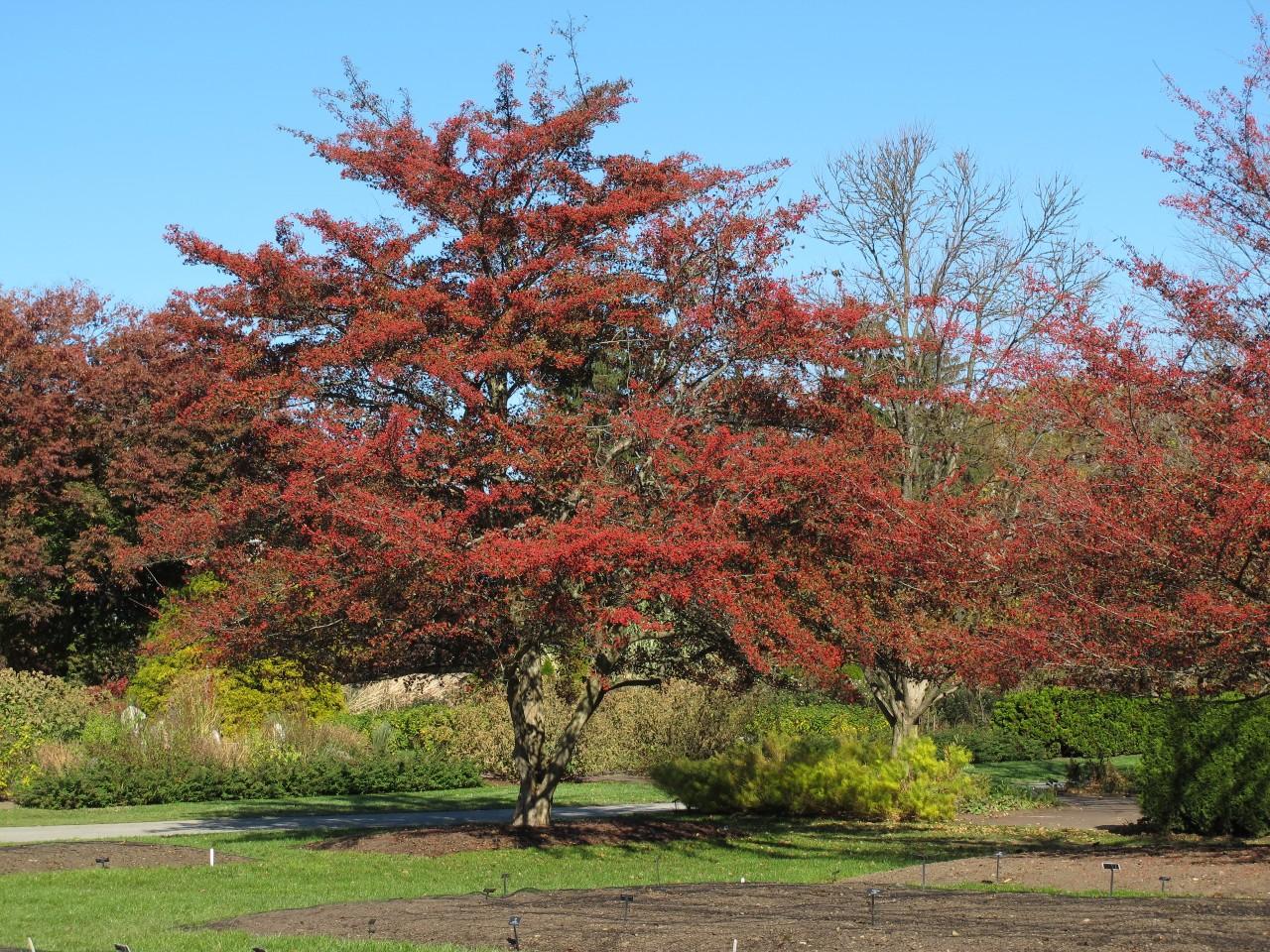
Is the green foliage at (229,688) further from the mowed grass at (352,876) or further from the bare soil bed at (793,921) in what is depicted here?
the bare soil bed at (793,921)

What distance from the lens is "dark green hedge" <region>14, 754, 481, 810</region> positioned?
18062mm

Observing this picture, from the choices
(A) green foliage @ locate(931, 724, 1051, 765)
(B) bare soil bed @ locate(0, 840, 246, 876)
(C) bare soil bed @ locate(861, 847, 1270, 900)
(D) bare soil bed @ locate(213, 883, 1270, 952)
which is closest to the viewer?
(D) bare soil bed @ locate(213, 883, 1270, 952)

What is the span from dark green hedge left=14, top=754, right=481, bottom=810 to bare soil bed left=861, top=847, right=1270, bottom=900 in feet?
38.7

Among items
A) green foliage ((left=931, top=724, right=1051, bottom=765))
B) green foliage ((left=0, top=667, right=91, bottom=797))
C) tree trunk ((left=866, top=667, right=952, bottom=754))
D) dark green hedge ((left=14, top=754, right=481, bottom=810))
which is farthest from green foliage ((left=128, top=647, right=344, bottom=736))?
green foliage ((left=931, top=724, right=1051, bottom=765))

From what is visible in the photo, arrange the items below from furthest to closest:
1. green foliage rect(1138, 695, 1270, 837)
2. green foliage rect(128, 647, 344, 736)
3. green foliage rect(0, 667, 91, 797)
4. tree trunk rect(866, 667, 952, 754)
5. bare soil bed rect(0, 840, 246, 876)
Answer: green foliage rect(128, 647, 344, 736)
green foliage rect(0, 667, 91, 797)
tree trunk rect(866, 667, 952, 754)
green foliage rect(1138, 695, 1270, 837)
bare soil bed rect(0, 840, 246, 876)

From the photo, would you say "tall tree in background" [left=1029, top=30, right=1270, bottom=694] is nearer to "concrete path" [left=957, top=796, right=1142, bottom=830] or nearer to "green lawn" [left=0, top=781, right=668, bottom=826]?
"concrete path" [left=957, top=796, right=1142, bottom=830]

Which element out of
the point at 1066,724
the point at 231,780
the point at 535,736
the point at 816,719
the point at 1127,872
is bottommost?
the point at 1127,872

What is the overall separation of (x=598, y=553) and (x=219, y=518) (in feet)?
15.8

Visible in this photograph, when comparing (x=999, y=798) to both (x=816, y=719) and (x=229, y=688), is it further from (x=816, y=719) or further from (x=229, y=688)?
(x=229, y=688)

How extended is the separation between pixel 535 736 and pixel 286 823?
12.6 ft

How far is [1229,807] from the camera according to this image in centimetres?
1370

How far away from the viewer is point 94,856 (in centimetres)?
1191

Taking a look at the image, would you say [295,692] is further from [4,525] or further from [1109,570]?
[1109,570]

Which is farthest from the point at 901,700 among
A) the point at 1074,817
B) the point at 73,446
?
the point at 73,446
